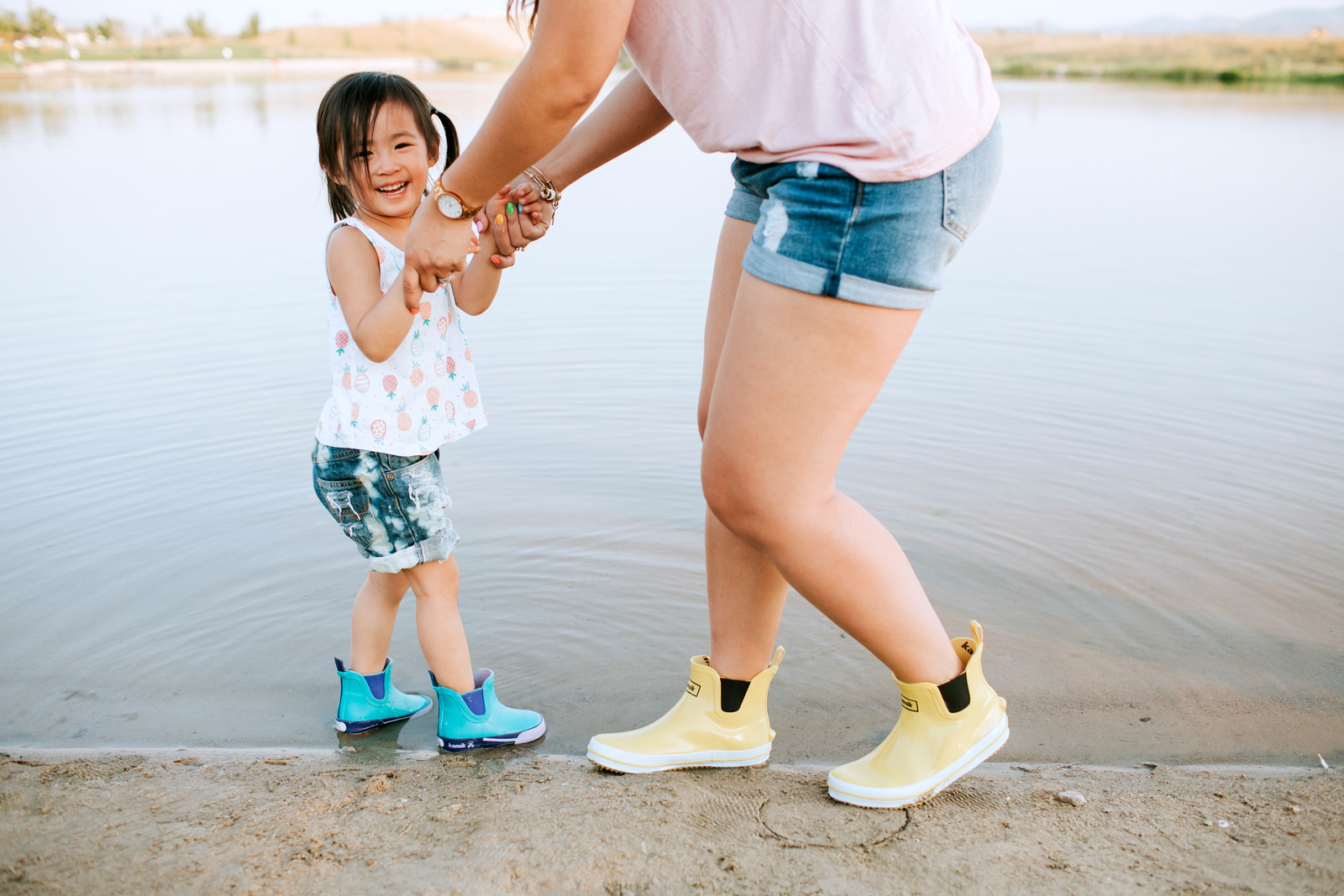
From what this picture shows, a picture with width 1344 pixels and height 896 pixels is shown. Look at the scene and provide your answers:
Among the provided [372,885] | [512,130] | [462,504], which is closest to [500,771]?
[372,885]

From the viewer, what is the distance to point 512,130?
4.58 feet

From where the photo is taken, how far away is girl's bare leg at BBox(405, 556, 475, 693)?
6.48 ft

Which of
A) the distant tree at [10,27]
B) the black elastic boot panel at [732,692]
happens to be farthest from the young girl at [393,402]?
the distant tree at [10,27]

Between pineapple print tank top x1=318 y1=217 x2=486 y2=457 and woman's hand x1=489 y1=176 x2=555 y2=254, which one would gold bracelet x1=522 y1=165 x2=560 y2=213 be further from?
pineapple print tank top x1=318 y1=217 x2=486 y2=457

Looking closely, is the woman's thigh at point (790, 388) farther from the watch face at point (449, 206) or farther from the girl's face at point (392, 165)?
the girl's face at point (392, 165)

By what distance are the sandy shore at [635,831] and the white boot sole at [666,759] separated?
0.02 metres

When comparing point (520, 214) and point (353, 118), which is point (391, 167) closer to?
point (353, 118)

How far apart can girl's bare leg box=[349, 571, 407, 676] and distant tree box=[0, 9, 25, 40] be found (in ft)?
243

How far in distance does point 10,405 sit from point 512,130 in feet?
12.3

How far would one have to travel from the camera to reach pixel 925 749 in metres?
1.65

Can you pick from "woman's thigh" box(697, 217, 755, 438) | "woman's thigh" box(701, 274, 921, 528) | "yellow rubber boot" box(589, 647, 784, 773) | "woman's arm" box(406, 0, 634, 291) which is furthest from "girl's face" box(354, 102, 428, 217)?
"yellow rubber boot" box(589, 647, 784, 773)

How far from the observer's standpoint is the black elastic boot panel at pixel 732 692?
70.7 inches

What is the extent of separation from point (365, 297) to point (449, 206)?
1.34 feet

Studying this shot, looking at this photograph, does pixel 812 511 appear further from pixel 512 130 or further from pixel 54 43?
pixel 54 43
